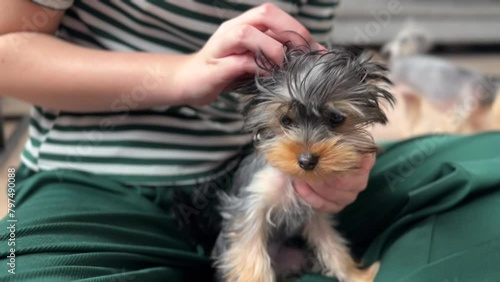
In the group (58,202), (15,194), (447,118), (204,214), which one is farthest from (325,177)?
(447,118)

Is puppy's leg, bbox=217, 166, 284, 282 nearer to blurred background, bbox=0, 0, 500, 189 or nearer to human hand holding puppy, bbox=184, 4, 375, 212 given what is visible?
human hand holding puppy, bbox=184, 4, 375, 212

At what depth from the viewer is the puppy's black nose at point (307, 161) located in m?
0.97

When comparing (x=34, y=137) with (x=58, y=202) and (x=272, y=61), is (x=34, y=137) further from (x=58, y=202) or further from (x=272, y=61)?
(x=272, y=61)

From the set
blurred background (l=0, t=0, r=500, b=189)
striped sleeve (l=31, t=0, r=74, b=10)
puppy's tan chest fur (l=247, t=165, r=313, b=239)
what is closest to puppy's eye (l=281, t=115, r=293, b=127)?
puppy's tan chest fur (l=247, t=165, r=313, b=239)

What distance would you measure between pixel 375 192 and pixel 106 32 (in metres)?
0.66

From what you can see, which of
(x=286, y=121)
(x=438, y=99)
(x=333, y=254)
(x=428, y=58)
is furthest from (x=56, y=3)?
(x=428, y=58)

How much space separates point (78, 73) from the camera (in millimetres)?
1146

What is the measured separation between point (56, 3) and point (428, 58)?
249 centimetres

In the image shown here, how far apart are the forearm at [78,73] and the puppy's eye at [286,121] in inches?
8.5

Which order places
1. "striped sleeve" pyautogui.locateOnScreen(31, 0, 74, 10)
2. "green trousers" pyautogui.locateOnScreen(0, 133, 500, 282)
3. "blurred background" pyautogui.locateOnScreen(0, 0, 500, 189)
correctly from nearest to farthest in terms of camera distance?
"green trousers" pyautogui.locateOnScreen(0, 133, 500, 282) → "striped sleeve" pyautogui.locateOnScreen(31, 0, 74, 10) → "blurred background" pyautogui.locateOnScreen(0, 0, 500, 189)

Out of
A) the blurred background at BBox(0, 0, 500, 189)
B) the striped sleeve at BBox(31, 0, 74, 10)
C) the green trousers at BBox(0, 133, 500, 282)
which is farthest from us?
the blurred background at BBox(0, 0, 500, 189)

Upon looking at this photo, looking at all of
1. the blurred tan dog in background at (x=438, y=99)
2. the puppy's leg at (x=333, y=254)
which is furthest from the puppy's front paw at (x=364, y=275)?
the blurred tan dog in background at (x=438, y=99)

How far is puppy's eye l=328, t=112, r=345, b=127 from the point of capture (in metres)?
1.02

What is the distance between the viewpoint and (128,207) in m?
1.15
